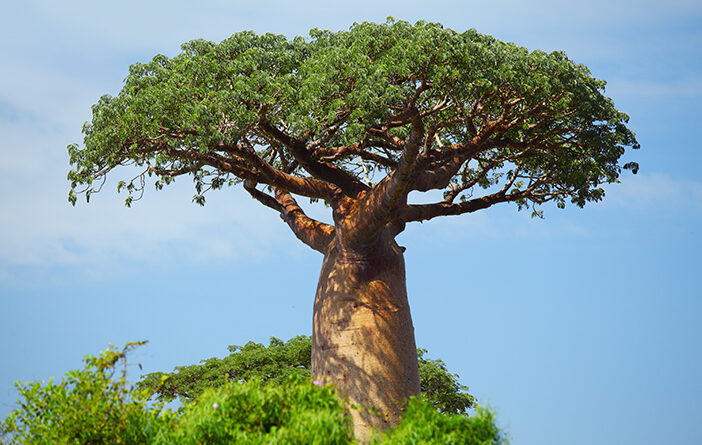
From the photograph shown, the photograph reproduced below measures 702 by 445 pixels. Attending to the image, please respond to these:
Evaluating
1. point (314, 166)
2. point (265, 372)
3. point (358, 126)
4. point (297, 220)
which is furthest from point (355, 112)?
point (265, 372)

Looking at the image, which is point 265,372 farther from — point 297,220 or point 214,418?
point 214,418

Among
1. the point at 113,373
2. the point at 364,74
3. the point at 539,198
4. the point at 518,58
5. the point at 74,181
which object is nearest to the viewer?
the point at 113,373

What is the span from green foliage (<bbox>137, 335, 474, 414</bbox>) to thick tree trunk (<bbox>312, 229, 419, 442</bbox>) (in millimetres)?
4528

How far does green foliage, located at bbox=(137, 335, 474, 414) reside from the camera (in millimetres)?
15141

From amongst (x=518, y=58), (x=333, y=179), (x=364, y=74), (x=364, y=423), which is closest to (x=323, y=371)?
(x=364, y=423)

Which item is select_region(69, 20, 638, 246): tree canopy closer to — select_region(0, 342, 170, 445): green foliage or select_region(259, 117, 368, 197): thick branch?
select_region(259, 117, 368, 197): thick branch

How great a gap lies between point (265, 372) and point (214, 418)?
916 centimetres

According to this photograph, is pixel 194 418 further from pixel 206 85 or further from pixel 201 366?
pixel 201 366

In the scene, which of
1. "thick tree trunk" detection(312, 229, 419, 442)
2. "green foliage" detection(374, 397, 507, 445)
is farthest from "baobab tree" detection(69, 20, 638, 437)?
"green foliage" detection(374, 397, 507, 445)

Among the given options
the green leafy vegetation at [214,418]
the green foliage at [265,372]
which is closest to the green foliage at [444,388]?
the green foliage at [265,372]

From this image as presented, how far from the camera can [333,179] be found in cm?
1159

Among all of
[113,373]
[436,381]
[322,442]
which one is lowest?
[322,442]

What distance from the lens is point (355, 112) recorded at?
922 centimetres

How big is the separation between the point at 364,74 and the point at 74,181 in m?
5.09
